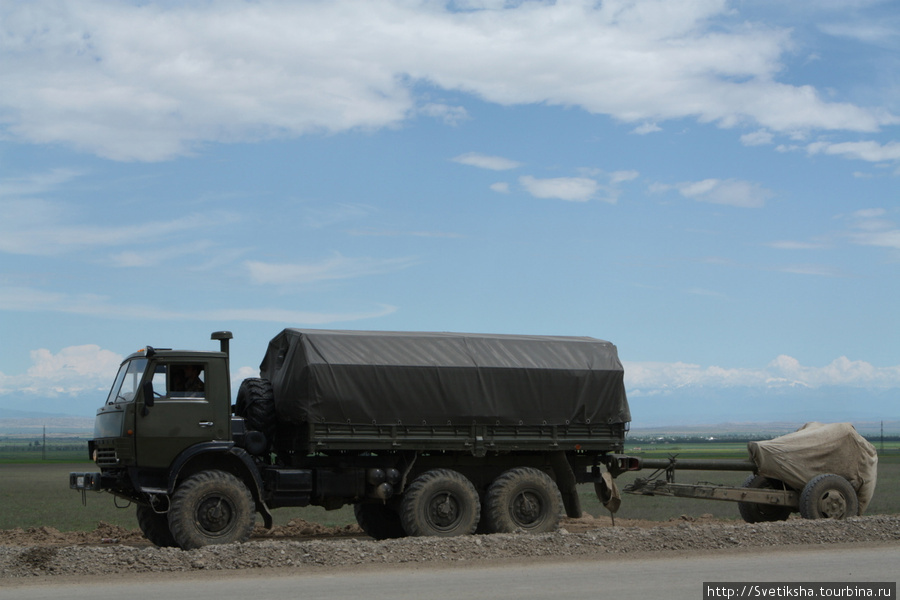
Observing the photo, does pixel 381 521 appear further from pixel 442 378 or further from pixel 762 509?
pixel 762 509

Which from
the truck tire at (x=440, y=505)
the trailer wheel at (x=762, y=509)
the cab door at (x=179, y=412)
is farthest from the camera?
the trailer wheel at (x=762, y=509)

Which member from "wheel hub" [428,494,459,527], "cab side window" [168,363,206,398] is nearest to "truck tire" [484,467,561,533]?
"wheel hub" [428,494,459,527]

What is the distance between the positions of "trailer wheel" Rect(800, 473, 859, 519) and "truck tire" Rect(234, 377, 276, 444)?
9370 mm

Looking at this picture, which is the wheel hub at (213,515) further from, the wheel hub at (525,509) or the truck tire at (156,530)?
the wheel hub at (525,509)

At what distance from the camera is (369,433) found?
56.0ft

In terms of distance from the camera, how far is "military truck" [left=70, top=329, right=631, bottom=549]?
52.6ft

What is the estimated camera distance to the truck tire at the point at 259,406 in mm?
17109

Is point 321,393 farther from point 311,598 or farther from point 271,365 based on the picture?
point 311,598

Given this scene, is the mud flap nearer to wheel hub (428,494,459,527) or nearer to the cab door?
wheel hub (428,494,459,527)

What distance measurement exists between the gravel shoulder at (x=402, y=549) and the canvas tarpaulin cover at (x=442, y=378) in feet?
7.37

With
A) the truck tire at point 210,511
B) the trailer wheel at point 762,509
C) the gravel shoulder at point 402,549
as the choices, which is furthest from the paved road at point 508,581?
the trailer wheel at point 762,509

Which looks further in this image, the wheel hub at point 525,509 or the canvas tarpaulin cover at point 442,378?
the wheel hub at point 525,509

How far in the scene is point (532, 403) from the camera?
710 inches

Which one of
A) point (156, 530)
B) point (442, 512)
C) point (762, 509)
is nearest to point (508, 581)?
point (442, 512)
